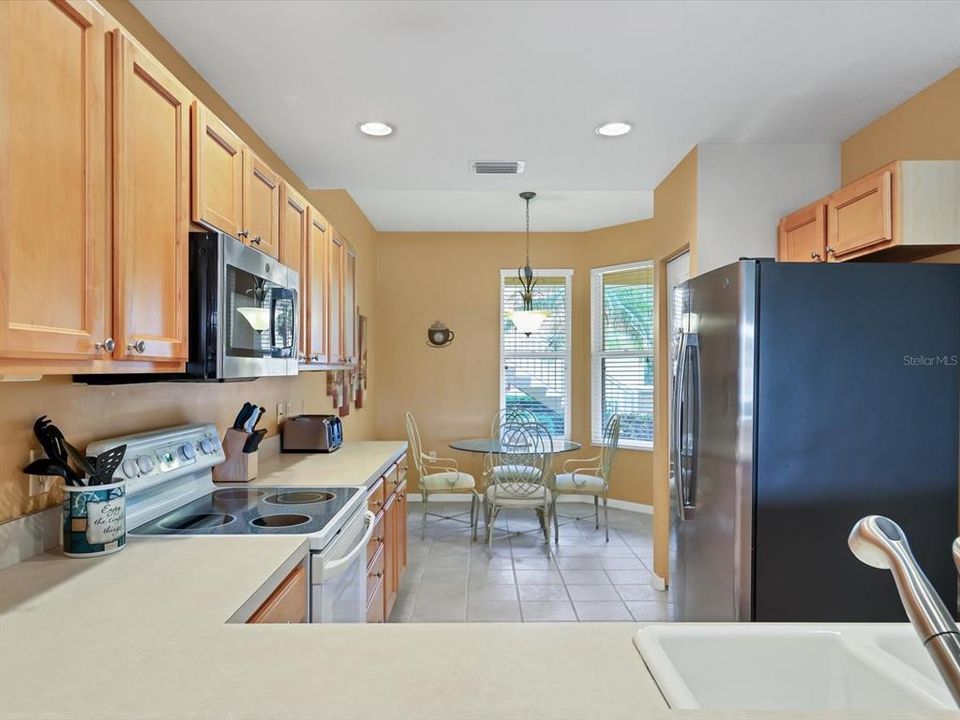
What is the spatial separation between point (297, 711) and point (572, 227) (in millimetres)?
5467

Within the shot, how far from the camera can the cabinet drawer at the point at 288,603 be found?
1.36 metres

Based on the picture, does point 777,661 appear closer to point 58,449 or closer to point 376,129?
point 58,449

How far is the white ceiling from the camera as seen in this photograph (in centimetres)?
197

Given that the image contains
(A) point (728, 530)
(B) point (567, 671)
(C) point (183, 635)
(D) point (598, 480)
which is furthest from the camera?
(D) point (598, 480)

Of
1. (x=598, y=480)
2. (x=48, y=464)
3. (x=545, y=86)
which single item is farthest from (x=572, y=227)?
(x=48, y=464)

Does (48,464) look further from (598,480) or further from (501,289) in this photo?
(501,289)

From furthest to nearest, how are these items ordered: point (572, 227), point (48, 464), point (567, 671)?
point (572, 227)
point (48, 464)
point (567, 671)

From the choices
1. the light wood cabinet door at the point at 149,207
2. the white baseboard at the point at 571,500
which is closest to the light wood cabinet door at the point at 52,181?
the light wood cabinet door at the point at 149,207

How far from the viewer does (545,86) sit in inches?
95.9

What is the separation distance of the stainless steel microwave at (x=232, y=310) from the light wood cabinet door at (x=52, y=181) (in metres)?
0.42

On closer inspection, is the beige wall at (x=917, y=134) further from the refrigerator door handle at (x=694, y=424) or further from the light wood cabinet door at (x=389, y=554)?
the light wood cabinet door at (x=389, y=554)

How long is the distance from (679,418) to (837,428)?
61 centimetres

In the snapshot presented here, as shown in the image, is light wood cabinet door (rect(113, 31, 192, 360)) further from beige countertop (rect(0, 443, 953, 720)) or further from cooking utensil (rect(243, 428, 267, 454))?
cooking utensil (rect(243, 428, 267, 454))

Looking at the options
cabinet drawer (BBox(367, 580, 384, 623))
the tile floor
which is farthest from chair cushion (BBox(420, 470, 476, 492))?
cabinet drawer (BBox(367, 580, 384, 623))
